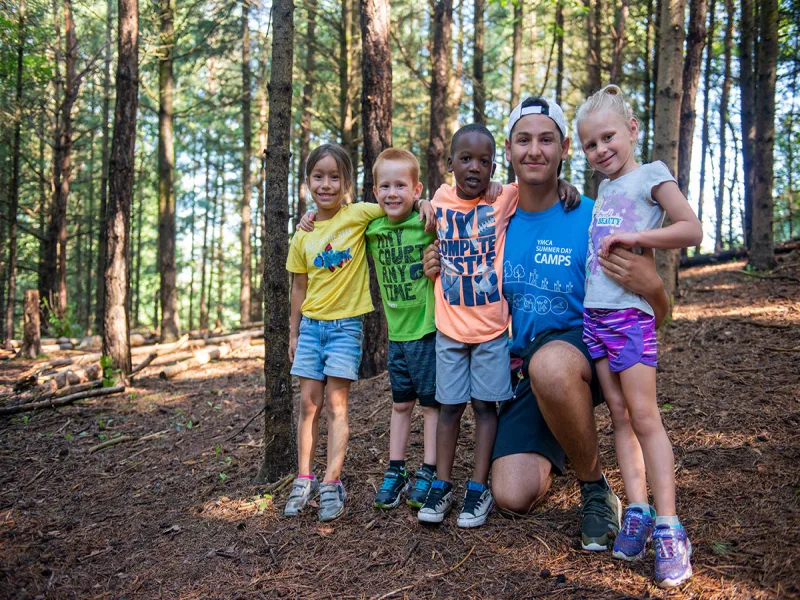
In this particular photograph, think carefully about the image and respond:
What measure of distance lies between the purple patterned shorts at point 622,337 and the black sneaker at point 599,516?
0.77m

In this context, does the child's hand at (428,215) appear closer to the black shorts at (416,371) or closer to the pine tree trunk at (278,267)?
the black shorts at (416,371)

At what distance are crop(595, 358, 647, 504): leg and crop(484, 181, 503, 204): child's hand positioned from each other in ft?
4.02

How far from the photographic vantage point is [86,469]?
5121 millimetres

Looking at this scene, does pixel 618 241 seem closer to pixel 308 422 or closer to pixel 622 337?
pixel 622 337

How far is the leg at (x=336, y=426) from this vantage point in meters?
3.71

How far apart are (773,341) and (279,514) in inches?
213

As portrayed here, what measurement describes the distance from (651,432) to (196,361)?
9.57 metres

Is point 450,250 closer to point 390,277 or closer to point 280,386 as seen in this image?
point 390,277

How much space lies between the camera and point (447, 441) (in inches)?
136

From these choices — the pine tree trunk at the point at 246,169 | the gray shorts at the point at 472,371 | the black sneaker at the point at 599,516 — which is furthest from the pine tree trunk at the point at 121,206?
the black sneaker at the point at 599,516

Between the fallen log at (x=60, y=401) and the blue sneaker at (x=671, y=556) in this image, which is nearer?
the blue sneaker at (x=671, y=556)

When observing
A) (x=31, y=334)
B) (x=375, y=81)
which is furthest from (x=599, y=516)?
(x=31, y=334)

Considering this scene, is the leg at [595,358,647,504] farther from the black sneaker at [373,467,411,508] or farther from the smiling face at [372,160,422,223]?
the smiling face at [372,160,422,223]

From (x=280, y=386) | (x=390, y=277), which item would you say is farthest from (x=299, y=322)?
(x=390, y=277)
